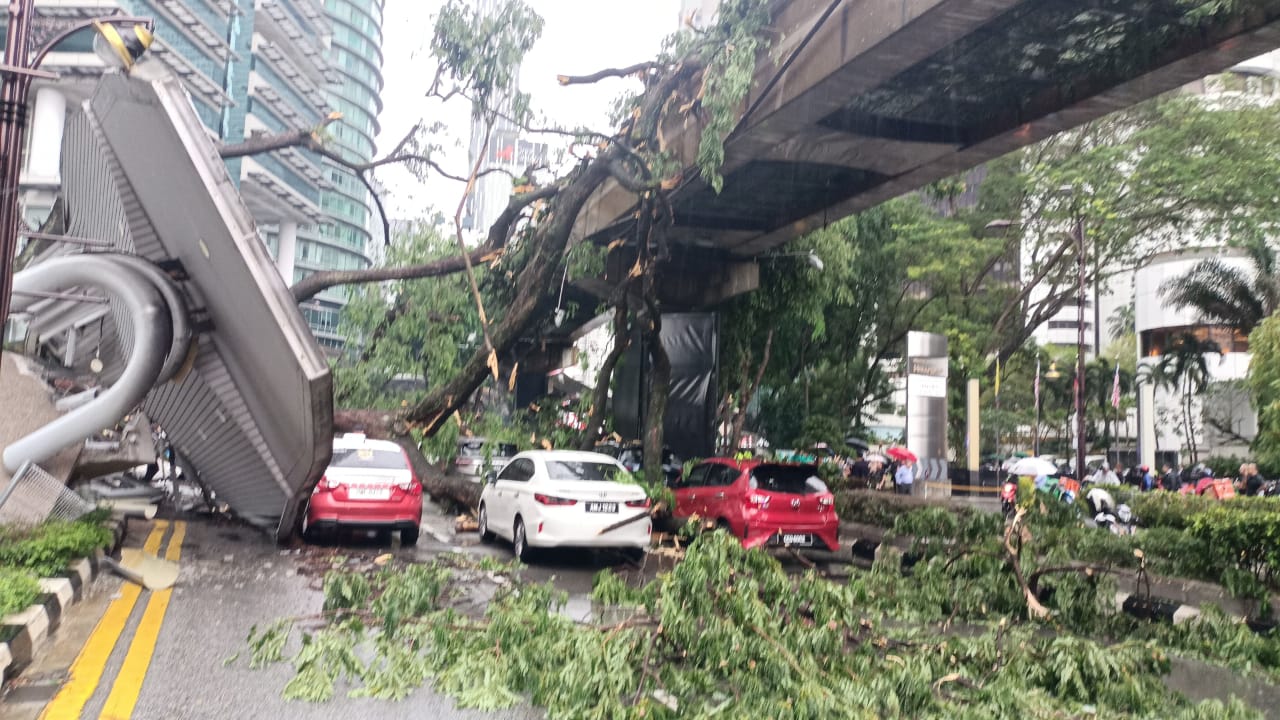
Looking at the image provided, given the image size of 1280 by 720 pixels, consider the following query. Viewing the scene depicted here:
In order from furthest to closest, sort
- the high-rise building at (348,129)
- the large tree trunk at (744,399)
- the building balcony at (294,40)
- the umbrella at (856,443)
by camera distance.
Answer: the high-rise building at (348,129)
the building balcony at (294,40)
the umbrella at (856,443)
the large tree trunk at (744,399)

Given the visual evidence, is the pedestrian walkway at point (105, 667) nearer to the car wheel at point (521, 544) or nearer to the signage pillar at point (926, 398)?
the car wheel at point (521, 544)

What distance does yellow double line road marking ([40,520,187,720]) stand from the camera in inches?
208

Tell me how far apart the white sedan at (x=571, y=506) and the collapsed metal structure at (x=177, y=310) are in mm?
2612

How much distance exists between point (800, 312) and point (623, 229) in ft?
16.0

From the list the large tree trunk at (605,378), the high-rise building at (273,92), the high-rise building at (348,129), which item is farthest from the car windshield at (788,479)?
the high-rise building at (348,129)

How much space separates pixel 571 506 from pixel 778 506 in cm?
306

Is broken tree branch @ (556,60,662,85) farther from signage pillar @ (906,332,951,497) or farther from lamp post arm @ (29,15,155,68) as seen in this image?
signage pillar @ (906,332,951,497)

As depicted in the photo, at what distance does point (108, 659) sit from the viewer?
634cm

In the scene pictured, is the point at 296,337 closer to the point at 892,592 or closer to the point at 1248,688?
the point at 892,592

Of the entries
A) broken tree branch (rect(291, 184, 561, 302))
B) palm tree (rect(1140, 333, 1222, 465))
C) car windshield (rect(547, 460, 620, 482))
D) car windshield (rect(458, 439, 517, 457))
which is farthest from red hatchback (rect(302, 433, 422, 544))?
palm tree (rect(1140, 333, 1222, 465))

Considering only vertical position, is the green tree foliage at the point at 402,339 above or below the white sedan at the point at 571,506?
above

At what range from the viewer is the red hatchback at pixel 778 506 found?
42.1ft

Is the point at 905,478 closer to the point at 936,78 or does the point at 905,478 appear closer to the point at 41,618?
the point at 936,78

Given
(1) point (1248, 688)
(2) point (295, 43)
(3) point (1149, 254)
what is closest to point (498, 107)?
(1) point (1248, 688)
